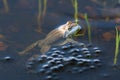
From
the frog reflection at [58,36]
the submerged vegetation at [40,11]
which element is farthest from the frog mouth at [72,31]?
the submerged vegetation at [40,11]

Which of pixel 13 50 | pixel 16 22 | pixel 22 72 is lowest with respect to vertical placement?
pixel 22 72

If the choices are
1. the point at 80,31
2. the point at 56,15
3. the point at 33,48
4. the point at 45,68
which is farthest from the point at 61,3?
the point at 45,68

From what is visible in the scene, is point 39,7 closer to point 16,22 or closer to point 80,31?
point 16,22

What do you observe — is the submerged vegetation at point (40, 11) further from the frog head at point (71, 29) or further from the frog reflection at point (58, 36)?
the frog head at point (71, 29)

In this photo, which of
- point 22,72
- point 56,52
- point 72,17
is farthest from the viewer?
point 72,17

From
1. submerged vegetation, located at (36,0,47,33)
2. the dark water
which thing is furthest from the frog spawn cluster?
submerged vegetation, located at (36,0,47,33)

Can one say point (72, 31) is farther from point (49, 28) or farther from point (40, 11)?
point (40, 11)
